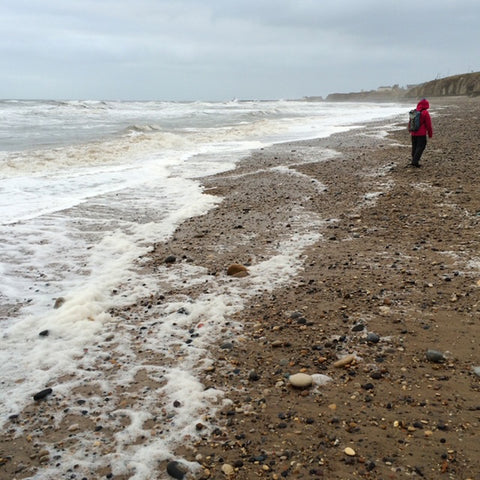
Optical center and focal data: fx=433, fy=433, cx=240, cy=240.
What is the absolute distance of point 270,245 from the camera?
6312mm

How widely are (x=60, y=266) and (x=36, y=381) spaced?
2.72 meters

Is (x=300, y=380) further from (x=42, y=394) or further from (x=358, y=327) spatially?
(x=42, y=394)

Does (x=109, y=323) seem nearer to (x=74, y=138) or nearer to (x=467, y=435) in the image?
(x=467, y=435)

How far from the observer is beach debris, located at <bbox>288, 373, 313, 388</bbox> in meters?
3.20

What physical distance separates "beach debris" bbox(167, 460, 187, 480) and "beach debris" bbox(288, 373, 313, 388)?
3.42 ft

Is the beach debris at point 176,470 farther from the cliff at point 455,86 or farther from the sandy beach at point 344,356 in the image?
the cliff at point 455,86

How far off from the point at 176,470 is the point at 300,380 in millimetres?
1125

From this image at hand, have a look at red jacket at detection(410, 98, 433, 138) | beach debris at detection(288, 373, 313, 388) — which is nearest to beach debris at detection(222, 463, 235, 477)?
beach debris at detection(288, 373, 313, 388)

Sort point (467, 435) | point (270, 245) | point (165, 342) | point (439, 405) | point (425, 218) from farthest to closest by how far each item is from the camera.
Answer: point (425, 218)
point (270, 245)
point (165, 342)
point (439, 405)
point (467, 435)

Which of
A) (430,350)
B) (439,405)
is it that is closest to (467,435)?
(439,405)

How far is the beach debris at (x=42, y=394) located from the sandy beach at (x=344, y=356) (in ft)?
0.26

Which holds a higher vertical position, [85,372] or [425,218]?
[425,218]

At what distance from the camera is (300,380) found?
322 centimetres

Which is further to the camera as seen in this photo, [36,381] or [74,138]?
[74,138]
